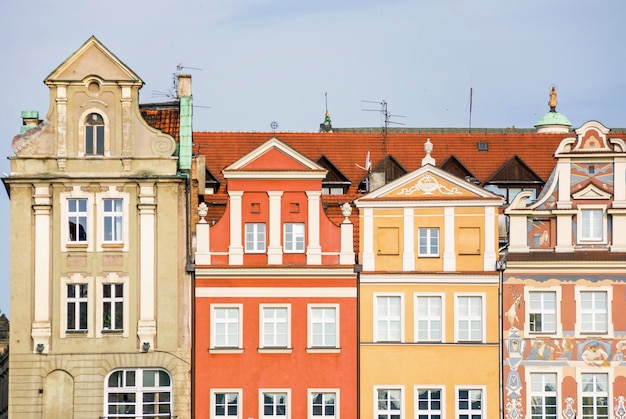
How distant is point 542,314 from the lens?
6794 cm

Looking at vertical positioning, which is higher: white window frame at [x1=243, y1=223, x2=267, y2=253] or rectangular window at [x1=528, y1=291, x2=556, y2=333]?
white window frame at [x1=243, y1=223, x2=267, y2=253]

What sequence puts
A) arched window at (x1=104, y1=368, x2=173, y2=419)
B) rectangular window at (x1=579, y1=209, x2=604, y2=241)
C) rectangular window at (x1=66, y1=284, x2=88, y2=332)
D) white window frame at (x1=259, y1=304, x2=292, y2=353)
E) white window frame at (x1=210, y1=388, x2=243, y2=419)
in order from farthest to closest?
rectangular window at (x1=579, y1=209, x2=604, y2=241) → white window frame at (x1=259, y1=304, x2=292, y2=353) → rectangular window at (x1=66, y1=284, x2=88, y2=332) → white window frame at (x1=210, y1=388, x2=243, y2=419) → arched window at (x1=104, y1=368, x2=173, y2=419)

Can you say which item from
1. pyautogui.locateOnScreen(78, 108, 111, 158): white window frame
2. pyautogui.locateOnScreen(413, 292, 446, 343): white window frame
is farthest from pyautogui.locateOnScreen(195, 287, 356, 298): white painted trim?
pyautogui.locateOnScreen(78, 108, 111, 158): white window frame

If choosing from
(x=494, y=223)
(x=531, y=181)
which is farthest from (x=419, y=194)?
(x=531, y=181)

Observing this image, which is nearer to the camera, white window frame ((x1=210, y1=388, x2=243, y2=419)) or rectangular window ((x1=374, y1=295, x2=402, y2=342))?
white window frame ((x1=210, y1=388, x2=243, y2=419))

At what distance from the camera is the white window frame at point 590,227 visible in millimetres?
68312

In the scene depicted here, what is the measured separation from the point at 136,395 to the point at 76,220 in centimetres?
678

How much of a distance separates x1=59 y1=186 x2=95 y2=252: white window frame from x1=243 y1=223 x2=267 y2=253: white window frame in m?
5.62

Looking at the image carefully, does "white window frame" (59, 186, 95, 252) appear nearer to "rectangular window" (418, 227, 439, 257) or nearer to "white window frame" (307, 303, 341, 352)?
"white window frame" (307, 303, 341, 352)

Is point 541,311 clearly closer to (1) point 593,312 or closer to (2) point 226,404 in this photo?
(1) point 593,312

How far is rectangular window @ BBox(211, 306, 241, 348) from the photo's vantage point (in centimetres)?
6762

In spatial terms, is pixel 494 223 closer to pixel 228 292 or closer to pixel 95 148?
pixel 228 292

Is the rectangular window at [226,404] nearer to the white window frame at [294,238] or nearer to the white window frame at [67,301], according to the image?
the white window frame at [67,301]

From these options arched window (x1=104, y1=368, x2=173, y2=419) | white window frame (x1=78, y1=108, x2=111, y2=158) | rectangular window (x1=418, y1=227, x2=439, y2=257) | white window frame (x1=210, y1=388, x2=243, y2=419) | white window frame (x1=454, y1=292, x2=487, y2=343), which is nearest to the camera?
arched window (x1=104, y1=368, x2=173, y2=419)
